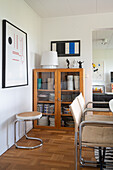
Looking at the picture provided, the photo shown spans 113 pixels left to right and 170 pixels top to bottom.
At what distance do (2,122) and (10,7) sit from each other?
5.86 ft

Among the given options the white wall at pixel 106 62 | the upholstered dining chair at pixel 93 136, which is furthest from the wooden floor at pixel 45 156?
the white wall at pixel 106 62

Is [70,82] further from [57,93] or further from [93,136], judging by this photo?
[93,136]

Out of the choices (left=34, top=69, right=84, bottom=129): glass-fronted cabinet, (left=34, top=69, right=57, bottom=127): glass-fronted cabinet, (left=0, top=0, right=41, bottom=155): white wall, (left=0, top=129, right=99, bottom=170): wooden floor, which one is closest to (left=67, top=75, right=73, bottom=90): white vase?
(left=34, top=69, right=84, bottom=129): glass-fronted cabinet

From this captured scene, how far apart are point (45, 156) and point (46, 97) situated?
Result: 1.56m

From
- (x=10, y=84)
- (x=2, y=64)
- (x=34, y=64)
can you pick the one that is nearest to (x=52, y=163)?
(x=10, y=84)

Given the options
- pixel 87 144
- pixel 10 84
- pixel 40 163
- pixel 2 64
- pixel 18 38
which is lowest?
pixel 40 163

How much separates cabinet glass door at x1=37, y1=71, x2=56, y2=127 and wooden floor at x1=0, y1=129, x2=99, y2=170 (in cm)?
68

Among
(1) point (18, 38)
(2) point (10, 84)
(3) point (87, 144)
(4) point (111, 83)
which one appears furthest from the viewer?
(4) point (111, 83)

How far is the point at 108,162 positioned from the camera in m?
2.32

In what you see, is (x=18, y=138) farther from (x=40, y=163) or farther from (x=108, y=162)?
(x=108, y=162)

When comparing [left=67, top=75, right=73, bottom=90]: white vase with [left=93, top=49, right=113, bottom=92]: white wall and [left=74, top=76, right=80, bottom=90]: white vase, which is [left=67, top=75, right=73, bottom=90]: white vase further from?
[left=93, top=49, right=113, bottom=92]: white wall

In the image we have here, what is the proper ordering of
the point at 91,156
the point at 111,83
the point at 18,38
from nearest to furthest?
the point at 91,156, the point at 18,38, the point at 111,83

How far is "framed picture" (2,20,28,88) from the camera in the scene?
8.68 feet

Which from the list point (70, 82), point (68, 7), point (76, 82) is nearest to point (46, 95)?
point (70, 82)
